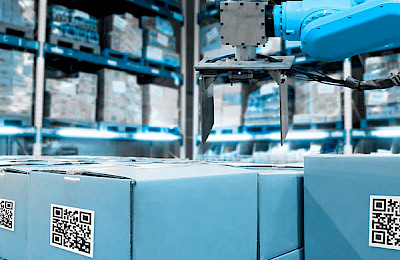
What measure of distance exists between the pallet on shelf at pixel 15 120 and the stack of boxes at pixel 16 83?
3cm

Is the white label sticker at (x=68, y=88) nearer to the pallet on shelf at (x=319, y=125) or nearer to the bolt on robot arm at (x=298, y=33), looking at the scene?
the pallet on shelf at (x=319, y=125)

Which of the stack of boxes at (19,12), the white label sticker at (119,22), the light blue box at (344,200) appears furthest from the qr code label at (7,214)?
the white label sticker at (119,22)

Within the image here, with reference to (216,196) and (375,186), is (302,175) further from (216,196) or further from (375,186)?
(216,196)

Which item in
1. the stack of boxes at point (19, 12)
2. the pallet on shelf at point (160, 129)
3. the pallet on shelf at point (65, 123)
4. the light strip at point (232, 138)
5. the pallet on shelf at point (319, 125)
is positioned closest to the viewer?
the stack of boxes at point (19, 12)

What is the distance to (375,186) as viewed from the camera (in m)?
0.87

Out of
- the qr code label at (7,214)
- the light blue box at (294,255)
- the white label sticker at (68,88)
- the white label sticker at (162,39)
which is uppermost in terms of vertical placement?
the white label sticker at (162,39)

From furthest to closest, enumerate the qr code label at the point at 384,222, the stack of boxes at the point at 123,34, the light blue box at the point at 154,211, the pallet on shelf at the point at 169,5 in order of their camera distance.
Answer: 1. the pallet on shelf at the point at 169,5
2. the stack of boxes at the point at 123,34
3. the qr code label at the point at 384,222
4. the light blue box at the point at 154,211

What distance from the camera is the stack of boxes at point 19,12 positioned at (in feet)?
12.0

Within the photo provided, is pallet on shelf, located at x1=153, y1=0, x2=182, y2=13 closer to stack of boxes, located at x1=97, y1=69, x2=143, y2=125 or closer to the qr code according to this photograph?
stack of boxes, located at x1=97, y1=69, x2=143, y2=125

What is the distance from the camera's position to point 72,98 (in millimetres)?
4172

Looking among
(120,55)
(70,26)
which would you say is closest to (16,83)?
(70,26)

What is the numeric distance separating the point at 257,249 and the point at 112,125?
12.8 ft

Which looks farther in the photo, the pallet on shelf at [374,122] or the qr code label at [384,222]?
the pallet on shelf at [374,122]

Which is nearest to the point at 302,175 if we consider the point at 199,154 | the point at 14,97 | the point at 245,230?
the point at 245,230
